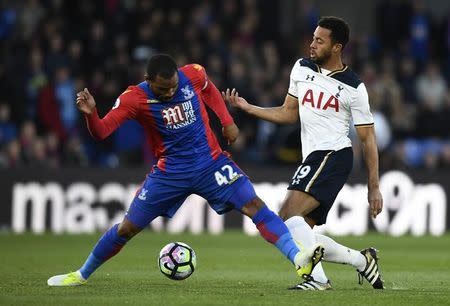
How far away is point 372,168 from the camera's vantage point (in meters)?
10.1

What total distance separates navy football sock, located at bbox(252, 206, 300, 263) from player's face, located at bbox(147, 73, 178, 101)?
4.05ft

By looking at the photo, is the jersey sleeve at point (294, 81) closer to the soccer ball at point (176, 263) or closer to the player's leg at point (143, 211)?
the player's leg at point (143, 211)

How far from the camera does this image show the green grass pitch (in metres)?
9.23

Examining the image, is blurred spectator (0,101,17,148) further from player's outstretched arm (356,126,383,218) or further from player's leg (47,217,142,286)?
player's outstretched arm (356,126,383,218)

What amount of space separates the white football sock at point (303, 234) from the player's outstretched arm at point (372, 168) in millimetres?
575

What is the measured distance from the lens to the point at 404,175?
65.5 ft

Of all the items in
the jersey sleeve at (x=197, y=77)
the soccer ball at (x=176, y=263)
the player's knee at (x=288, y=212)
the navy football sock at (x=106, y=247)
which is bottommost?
the soccer ball at (x=176, y=263)

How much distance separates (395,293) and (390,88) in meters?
12.5

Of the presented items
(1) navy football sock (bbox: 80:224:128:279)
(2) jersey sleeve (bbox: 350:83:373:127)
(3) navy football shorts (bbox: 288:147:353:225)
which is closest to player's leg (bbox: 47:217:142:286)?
(1) navy football sock (bbox: 80:224:128:279)

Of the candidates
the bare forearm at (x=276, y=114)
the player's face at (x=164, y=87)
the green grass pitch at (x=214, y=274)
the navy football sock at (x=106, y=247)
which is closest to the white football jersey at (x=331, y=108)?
the bare forearm at (x=276, y=114)

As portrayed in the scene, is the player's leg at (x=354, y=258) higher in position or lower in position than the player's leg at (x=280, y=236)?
lower

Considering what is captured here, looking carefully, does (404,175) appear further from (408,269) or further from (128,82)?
(408,269)

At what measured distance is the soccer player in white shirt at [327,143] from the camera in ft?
33.3

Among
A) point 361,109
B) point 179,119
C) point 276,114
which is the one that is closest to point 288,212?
point 276,114
